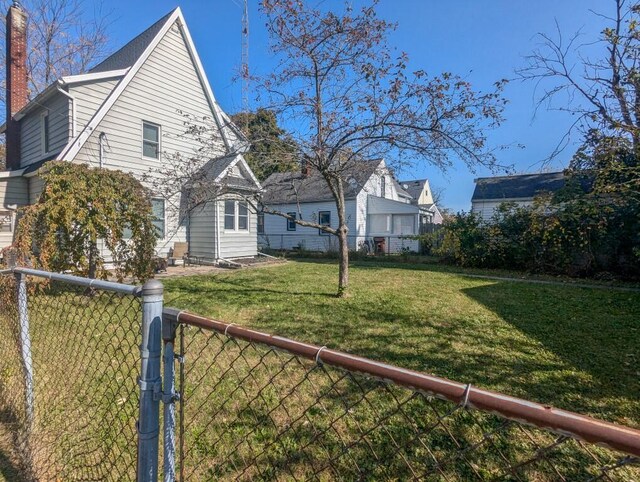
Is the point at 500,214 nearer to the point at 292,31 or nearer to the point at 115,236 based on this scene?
the point at 292,31

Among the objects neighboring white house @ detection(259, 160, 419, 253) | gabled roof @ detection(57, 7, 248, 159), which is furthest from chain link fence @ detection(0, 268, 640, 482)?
neighboring white house @ detection(259, 160, 419, 253)

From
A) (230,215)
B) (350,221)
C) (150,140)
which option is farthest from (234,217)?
(350,221)

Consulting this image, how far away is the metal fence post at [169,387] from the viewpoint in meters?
1.41

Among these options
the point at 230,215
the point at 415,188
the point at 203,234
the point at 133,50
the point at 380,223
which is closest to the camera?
the point at 133,50

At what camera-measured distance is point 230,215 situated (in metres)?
12.9

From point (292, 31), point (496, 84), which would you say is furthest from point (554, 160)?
point (292, 31)

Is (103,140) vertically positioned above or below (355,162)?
above

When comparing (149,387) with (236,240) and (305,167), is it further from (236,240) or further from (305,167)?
(236,240)

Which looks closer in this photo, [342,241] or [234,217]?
[342,241]

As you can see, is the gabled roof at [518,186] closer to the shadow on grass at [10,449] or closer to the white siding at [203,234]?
the white siding at [203,234]

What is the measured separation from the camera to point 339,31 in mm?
6238

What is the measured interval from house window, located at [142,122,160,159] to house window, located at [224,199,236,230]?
9.45 ft

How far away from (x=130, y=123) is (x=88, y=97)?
1.26 metres

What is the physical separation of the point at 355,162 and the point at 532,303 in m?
4.75
